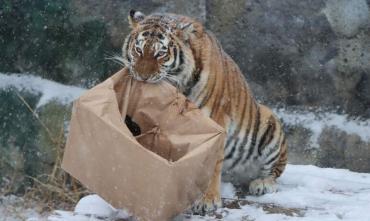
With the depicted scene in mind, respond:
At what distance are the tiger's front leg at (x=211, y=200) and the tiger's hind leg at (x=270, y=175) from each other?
411mm


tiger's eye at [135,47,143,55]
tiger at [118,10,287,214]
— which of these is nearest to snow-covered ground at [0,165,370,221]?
tiger at [118,10,287,214]

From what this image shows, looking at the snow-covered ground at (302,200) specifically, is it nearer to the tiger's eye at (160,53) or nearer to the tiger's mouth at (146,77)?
the tiger's mouth at (146,77)

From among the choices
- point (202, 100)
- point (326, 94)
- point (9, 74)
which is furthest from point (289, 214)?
point (9, 74)

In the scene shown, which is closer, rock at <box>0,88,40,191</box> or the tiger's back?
the tiger's back

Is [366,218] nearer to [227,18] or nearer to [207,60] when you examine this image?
[207,60]

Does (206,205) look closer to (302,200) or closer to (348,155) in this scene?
(302,200)

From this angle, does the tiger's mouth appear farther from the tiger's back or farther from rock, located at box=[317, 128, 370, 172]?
rock, located at box=[317, 128, 370, 172]

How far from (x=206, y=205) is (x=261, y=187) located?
1.78 ft

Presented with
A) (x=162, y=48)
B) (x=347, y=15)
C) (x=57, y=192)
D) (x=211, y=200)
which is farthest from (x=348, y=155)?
(x=162, y=48)

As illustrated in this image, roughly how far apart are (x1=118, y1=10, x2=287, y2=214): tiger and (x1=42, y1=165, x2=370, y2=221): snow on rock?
0.33 feet

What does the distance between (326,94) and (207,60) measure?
2.20m

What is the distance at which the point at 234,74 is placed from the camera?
393 centimetres

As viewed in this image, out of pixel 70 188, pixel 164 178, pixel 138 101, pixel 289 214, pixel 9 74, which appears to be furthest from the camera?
pixel 9 74

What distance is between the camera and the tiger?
134 inches
